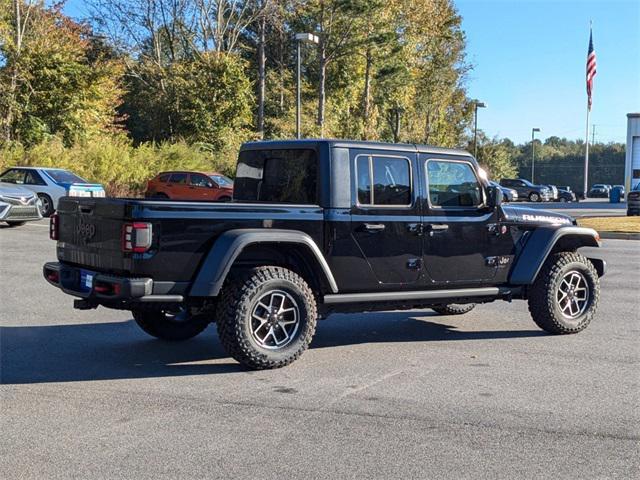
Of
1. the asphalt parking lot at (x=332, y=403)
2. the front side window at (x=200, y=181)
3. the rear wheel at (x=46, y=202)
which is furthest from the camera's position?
the front side window at (x=200, y=181)

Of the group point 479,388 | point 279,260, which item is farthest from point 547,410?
point 279,260

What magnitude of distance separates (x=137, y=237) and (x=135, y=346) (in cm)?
180

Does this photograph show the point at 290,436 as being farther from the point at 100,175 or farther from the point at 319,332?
the point at 100,175

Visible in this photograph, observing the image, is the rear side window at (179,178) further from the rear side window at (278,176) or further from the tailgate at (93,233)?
the tailgate at (93,233)

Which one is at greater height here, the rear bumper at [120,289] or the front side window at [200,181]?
the front side window at [200,181]

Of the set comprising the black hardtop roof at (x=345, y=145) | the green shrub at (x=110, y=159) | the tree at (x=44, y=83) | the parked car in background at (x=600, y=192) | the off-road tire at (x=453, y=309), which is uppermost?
the tree at (x=44, y=83)

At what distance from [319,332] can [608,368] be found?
9.26 ft

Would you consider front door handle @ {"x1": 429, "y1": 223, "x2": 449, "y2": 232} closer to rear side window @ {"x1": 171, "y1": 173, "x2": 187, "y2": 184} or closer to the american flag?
rear side window @ {"x1": 171, "y1": 173, "x2": 187, "y2": 184}

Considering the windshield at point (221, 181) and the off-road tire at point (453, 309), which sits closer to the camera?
the off-road tire at point (453, 309)

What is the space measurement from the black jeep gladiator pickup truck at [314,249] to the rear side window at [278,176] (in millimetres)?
15

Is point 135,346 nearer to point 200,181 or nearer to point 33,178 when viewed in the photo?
point 33,178

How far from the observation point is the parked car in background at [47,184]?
2261cm

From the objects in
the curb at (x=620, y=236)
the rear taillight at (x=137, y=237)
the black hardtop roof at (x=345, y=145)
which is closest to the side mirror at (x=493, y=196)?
the black hardtop roof at (x=345, y=145)

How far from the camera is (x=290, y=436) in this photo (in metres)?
4.53
